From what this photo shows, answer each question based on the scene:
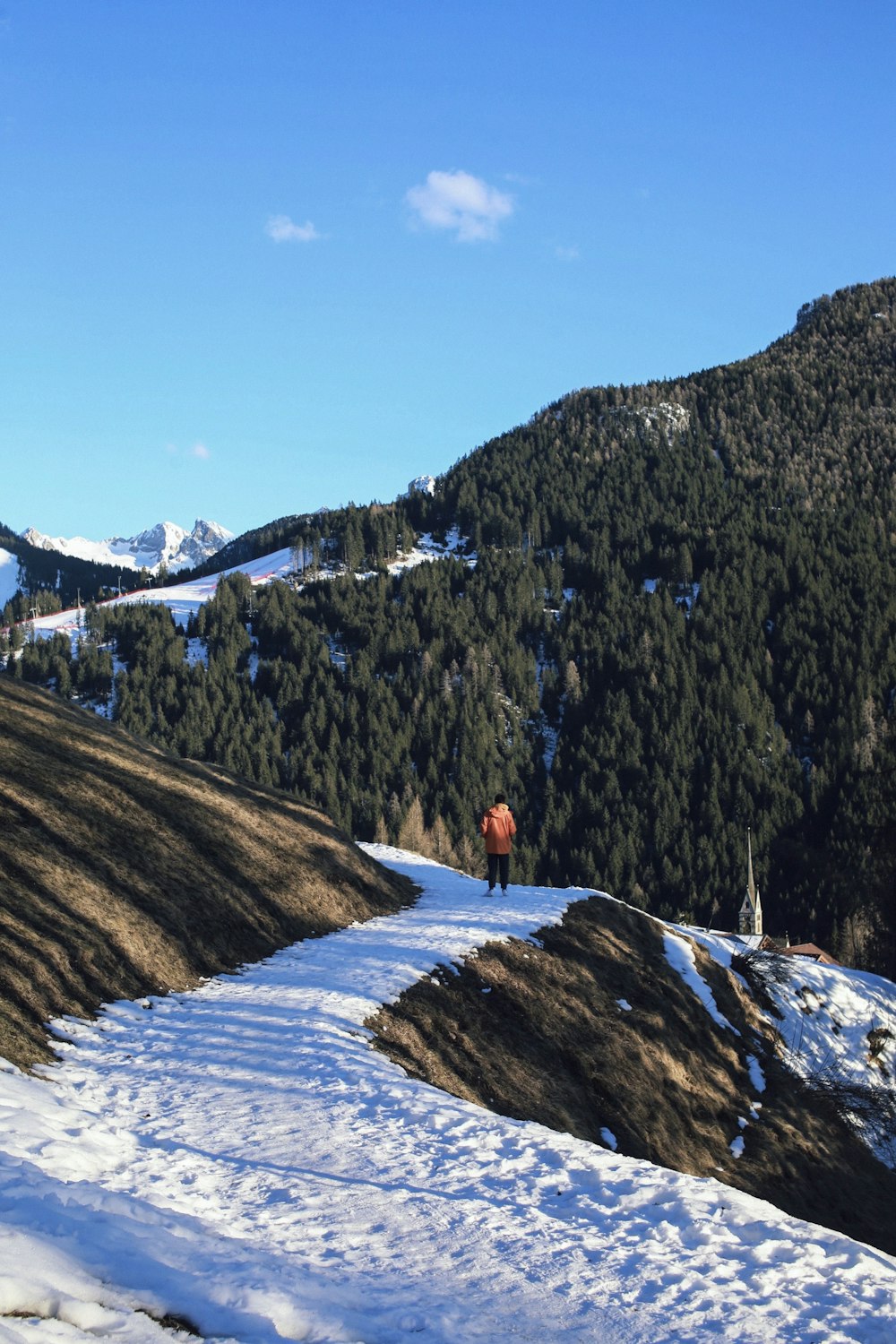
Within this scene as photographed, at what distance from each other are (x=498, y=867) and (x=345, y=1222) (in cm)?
1819

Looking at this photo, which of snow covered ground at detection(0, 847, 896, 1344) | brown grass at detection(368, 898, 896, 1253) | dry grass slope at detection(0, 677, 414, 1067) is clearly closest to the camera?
snow covered ground at detection(0, 847, 896, 1344)

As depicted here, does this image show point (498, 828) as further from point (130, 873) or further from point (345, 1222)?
point (345, 1222)

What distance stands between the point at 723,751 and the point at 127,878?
164200mm

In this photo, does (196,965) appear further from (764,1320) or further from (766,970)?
(766,970)

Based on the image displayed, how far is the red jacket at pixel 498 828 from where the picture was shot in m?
23.8

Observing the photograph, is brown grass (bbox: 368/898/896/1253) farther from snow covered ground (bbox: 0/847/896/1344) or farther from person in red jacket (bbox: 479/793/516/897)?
snow covered ground (bbox: 0/847/896/1344)

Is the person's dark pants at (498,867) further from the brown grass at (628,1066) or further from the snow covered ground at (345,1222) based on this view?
the snow covered ground at (345,1222)

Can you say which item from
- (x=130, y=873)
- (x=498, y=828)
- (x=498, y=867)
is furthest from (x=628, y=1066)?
(x=130, y=873)

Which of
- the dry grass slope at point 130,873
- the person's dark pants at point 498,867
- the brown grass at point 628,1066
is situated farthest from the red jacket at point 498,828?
the dry grass slope at point 130,873

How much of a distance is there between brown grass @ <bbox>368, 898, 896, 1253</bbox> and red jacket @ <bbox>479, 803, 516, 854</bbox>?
240cm

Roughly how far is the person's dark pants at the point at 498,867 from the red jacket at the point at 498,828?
0.66 m

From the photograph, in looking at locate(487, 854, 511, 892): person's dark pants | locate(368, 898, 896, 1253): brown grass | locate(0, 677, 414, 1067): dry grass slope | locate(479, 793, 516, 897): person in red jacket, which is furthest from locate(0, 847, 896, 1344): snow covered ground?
locate(487, 854, 511, 892): person's dark pants

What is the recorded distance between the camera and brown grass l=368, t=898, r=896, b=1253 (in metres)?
14.7

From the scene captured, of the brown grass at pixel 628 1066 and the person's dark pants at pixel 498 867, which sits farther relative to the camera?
the person's dark pants at pixel 498 867
